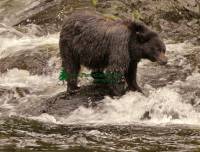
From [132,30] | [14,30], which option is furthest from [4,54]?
[132,30]

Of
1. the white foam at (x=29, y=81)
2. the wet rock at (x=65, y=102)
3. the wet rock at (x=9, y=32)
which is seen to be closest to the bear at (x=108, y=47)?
the wet rock at (x=65, y=102)

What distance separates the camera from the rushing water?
25.2 feet

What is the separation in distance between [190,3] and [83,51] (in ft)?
24.6

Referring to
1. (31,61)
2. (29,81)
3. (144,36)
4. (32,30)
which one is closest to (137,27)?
(144,36)

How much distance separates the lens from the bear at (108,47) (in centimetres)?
1023

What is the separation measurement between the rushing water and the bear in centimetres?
52

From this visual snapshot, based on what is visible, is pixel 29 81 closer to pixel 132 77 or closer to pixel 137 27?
pixel 132 77

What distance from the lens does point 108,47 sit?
1029 centimetres

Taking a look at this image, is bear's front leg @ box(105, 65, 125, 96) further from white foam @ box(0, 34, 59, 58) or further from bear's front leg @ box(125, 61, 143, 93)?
white foam @ box(0, 34, 59, 58)

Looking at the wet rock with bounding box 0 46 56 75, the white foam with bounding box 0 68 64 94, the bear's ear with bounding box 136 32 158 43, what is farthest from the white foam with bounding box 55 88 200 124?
the wet rock with bounding box 0 46 56 75

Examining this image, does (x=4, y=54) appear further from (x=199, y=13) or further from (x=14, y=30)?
(x=199, y=13)

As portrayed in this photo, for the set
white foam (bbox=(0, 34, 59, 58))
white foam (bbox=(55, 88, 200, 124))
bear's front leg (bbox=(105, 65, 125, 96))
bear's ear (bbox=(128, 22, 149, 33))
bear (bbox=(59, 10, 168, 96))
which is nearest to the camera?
white foam (bbox=(55, 88, 200, 124))

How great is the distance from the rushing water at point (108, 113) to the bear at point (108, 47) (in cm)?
52

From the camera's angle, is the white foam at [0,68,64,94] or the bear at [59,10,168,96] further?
the white foam at [0,68,64,94]
